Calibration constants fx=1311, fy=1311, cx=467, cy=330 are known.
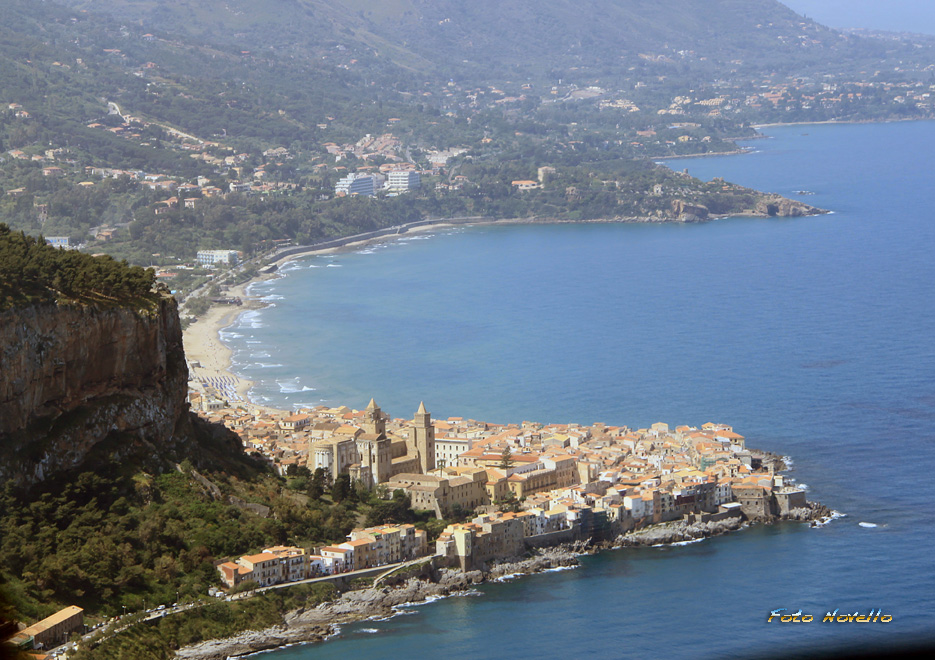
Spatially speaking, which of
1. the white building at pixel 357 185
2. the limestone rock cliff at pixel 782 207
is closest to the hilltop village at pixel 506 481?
the limestone rock cliff at pixel 782 207

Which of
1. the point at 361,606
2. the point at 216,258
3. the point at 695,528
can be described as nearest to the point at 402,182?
the point at 216,258

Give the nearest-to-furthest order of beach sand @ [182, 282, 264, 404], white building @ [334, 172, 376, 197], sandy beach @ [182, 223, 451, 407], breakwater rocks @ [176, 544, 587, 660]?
1. breakwater rocks @ [176, 544, 587, 660]
2. sandy beach @ [182, 223, 451, 407]
3. beach sand @ [182, 282, 264, 404]
4. white building @ [334, 172, 376, 197]

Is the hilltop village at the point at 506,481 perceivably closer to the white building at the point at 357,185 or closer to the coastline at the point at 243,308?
the coastline at the point at 243,308

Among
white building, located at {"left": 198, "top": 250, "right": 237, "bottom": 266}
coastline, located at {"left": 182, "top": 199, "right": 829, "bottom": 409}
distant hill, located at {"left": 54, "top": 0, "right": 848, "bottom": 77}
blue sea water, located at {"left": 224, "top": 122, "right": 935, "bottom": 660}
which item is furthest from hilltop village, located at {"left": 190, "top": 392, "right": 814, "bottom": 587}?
distant hill, located at {"left": 54, "top": 0, "right": 848, "bottom": 77}

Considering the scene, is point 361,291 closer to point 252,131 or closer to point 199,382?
point 199,382

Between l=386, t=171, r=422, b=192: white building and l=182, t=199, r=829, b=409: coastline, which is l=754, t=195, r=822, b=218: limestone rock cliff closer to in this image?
l=182, t=199, r=829, b=409: coastline

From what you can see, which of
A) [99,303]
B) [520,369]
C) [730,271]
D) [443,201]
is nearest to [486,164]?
[443,201]
